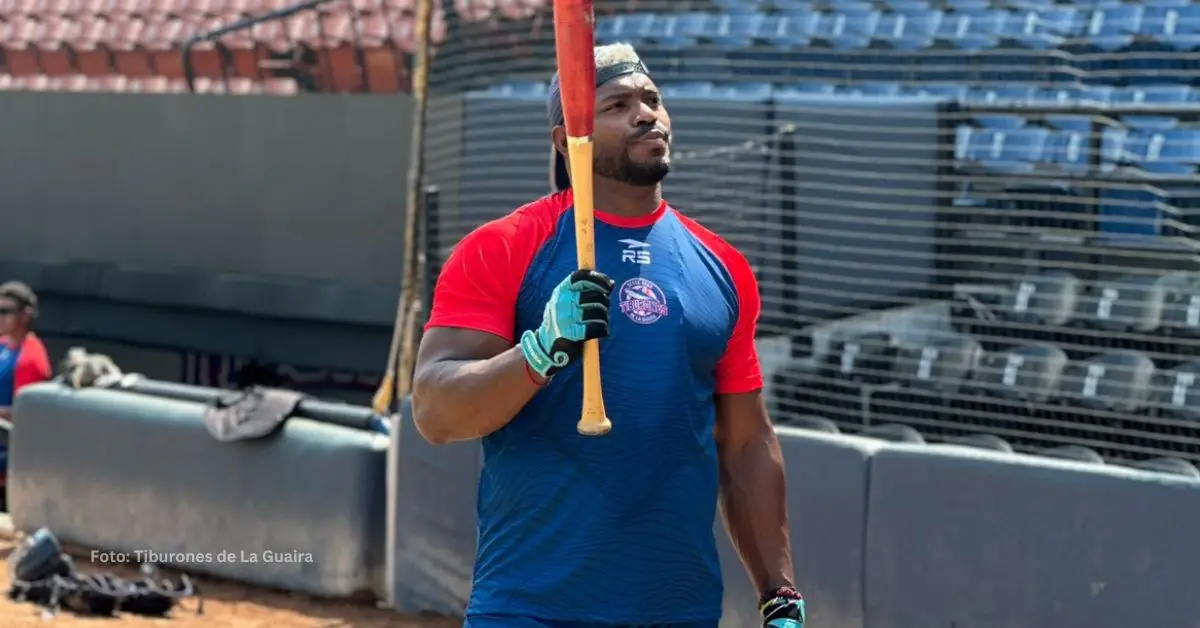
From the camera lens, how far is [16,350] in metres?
9.37

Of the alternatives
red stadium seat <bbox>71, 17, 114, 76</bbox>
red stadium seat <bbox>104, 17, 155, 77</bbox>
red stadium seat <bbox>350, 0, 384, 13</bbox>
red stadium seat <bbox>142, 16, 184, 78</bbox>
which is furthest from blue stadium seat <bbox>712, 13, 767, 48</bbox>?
red stadium seat <bbox>71, 17, 114, 76</bbox>

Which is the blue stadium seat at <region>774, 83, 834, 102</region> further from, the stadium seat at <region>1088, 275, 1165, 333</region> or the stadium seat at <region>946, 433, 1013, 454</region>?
the stadium seat at <region>946, 433, 1013, 454</region>

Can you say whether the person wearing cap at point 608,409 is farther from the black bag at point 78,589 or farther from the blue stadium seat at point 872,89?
the blue stadium seat at point 872,89

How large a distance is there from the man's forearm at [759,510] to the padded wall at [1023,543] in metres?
2.24

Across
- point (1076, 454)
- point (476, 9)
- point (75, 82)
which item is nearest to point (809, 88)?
point (476, 9)

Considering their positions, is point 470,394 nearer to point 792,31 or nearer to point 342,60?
point 792,31

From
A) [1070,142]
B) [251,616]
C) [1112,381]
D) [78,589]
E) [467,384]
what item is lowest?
[251,616]

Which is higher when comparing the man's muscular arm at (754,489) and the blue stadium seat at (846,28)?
the blue stadium seat at (846,28)

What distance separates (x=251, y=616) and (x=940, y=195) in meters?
3.74

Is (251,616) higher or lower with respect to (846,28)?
lower

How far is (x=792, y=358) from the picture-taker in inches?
297

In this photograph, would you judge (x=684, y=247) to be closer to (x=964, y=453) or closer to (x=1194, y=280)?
(x=964, y=453)

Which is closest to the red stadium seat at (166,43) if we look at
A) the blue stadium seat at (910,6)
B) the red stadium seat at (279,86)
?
the red stadium seat at (279,86)

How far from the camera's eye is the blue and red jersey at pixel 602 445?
2598mm
